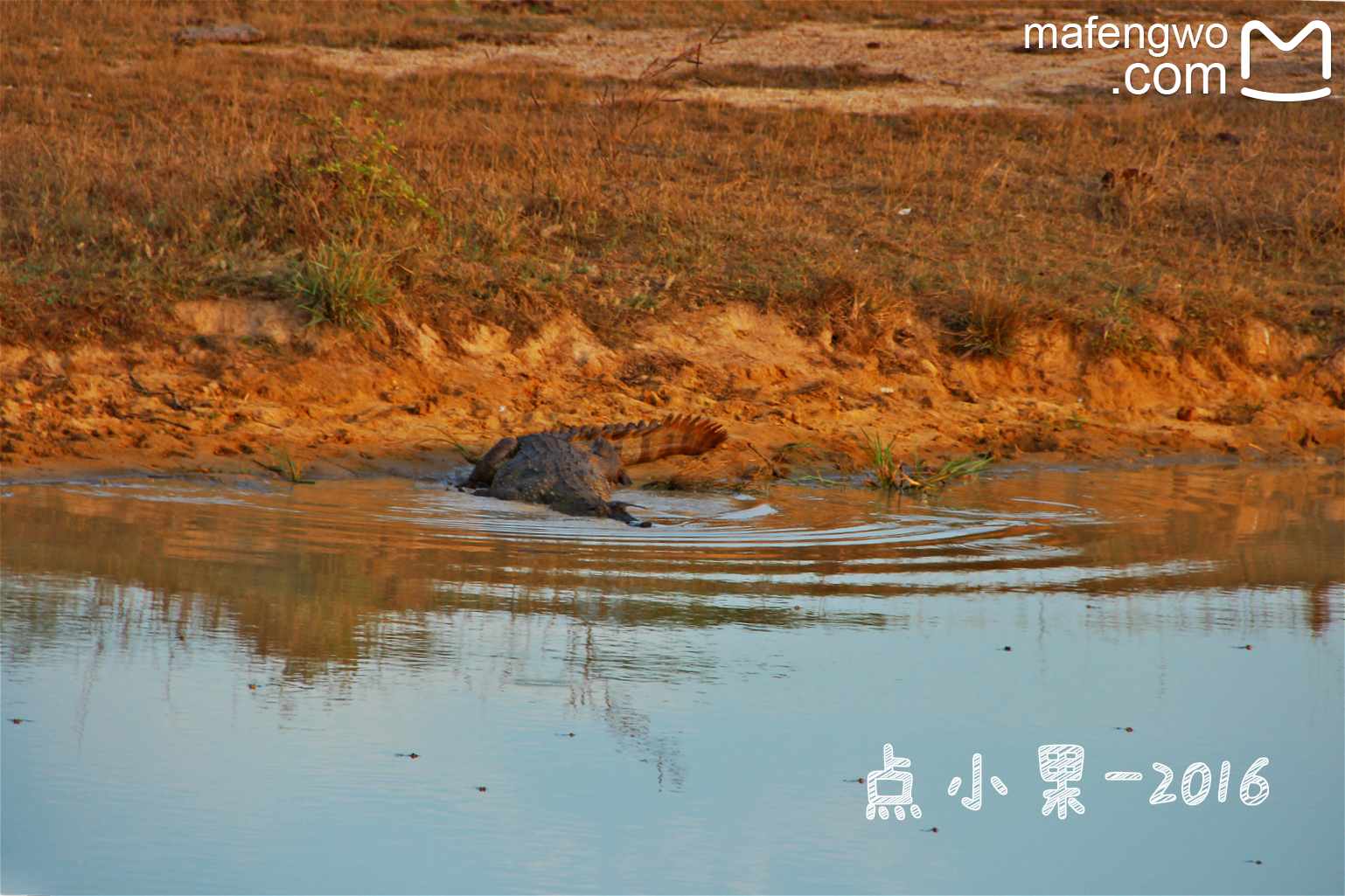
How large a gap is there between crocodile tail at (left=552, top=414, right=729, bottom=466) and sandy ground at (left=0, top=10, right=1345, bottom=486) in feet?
0.46

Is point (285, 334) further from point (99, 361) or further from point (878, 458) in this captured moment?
point (878, 458)

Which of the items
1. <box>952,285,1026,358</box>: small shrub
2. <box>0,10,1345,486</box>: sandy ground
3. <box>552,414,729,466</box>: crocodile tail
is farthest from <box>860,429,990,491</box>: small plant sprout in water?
<box>952,285,1026,358</box>: small shrub

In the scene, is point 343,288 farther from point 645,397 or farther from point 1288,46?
point 1288,46

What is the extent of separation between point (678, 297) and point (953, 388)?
2047 mm

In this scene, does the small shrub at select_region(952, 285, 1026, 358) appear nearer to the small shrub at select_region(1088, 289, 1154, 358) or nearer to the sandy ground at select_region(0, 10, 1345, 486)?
the sandy ground at select_region(0, 10, 1345, 486)

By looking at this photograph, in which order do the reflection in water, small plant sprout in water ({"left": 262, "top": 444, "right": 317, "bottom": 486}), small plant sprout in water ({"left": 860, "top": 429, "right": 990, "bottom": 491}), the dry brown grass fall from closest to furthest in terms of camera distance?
the reflection in water < small plant sprout in water ({"left": 262, "top": 444, "right": 317, "bottom": 486}) < small plant sprout in water ({"left": 860, "top": 429, "right": 990, "bottom": 491}) < the dry brown grass

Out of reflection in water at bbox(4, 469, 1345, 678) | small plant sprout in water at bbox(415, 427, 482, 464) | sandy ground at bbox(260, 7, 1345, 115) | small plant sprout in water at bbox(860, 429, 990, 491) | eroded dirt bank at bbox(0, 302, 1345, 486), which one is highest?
sandy ground at bbox(260, 7, 1345, 115)

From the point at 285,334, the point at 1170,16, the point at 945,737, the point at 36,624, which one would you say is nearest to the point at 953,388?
the point at 285,334

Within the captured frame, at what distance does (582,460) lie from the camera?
6.93 meters

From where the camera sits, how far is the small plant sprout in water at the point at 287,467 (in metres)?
6.68

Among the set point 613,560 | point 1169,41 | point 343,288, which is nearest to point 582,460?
point 613,560

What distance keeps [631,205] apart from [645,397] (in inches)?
96.1

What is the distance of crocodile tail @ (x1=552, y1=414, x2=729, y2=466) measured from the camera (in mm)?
7438

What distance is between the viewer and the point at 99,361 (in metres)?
7.54
